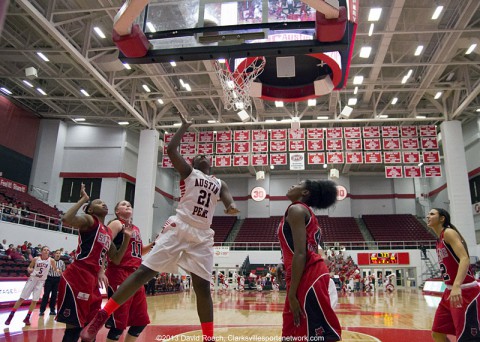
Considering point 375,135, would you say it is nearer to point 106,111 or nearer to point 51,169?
point 106,111

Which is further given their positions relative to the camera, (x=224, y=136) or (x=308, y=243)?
(x=224, y=136)

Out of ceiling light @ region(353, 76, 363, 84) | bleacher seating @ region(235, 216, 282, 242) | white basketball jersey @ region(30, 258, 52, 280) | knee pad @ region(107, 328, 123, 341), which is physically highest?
ceiling light @ region(353, 76, 363, 84)

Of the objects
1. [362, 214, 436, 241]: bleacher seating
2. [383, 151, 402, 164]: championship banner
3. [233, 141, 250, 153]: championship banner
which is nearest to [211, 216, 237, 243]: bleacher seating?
[362, 214, 436, 241]: bleacher seating

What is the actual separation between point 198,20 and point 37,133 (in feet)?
73.4

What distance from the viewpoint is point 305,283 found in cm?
255

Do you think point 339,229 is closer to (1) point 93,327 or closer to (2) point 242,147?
(2) point 242,147

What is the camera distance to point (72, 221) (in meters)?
3.28

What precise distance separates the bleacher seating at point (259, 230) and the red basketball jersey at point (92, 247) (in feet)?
76.7

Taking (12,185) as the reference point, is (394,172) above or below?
above

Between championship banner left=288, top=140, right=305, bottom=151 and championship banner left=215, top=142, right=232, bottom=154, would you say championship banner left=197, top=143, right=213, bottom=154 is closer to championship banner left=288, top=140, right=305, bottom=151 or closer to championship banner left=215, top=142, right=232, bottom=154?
championship banner left=215, top=142, right=232, bottom=154

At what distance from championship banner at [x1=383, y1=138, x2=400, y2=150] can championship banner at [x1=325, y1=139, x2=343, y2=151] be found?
6.16ft

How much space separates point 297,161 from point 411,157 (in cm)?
487

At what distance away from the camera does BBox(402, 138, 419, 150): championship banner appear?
17047 mm

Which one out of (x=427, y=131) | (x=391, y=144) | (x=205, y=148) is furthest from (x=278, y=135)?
(x=427, y=131)
